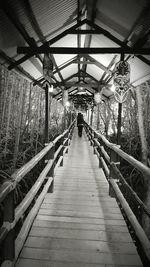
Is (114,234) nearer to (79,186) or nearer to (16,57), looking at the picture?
(79,186)

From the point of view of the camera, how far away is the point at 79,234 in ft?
8.39

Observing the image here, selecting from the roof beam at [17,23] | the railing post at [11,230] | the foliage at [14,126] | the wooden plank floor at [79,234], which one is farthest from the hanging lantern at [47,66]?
the railing post at [11,230]

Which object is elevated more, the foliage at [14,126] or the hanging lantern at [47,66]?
the hanging lantern at [47,66]

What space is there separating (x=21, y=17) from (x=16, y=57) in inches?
45.9

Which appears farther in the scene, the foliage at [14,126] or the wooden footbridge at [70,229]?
the foliage at [14,126]

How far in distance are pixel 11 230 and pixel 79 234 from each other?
109 cm

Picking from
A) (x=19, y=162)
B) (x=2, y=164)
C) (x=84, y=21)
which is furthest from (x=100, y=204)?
(x=84, y=21)

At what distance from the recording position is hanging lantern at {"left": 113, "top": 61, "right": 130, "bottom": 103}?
506 cm

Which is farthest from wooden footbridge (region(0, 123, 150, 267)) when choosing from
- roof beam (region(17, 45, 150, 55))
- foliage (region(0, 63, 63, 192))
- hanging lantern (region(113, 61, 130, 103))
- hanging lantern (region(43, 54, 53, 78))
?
roof beam (region(17, 45, 150, 55))

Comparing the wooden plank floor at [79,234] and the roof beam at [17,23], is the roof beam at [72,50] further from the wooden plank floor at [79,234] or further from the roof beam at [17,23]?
the wooden plank floor at [79,234]

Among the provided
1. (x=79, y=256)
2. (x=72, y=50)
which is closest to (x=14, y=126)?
(x=72, y=50)

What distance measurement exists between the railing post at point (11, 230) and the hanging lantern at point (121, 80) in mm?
3969

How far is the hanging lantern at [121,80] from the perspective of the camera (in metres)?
5.06

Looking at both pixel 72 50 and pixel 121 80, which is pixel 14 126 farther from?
pixel 121 80
